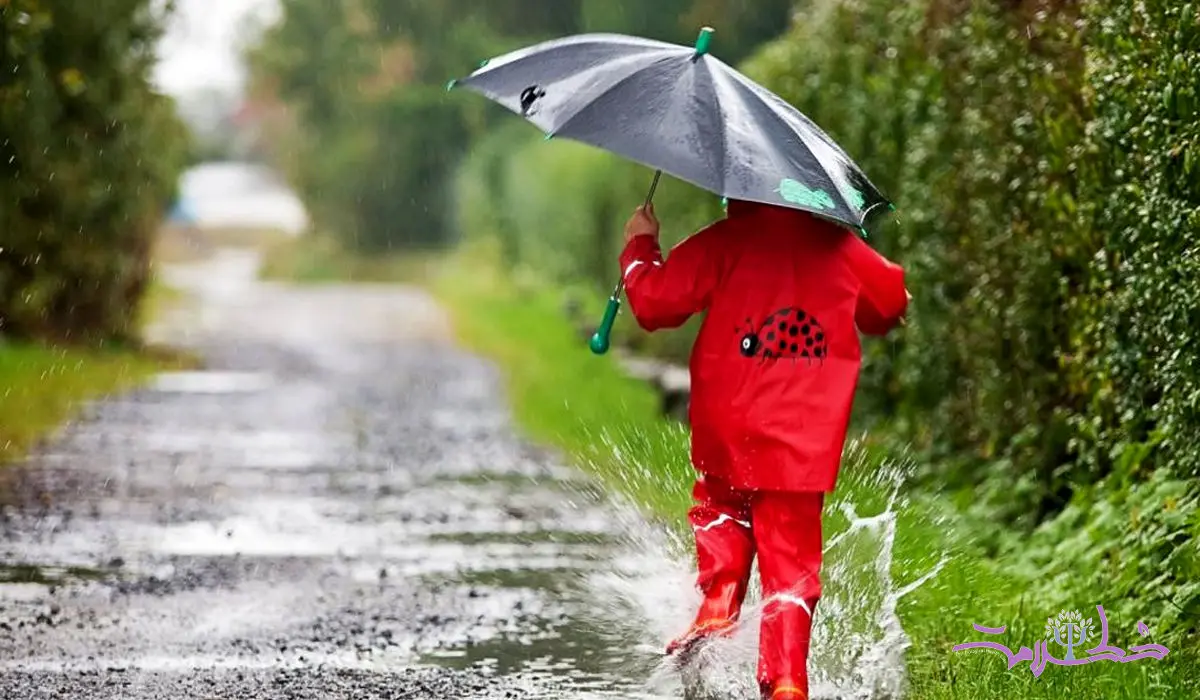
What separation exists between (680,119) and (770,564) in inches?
54.1

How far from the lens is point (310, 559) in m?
9.50

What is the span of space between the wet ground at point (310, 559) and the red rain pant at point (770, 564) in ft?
2.08

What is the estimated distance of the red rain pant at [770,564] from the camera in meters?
5.97

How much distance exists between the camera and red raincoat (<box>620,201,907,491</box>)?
5.95 meters

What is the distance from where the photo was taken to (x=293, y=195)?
64188 millimetres

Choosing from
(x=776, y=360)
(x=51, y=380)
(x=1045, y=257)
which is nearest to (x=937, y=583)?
(x=1045, y=257)

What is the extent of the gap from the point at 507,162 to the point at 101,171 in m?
19.2

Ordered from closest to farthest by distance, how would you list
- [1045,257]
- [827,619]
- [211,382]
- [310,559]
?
[827,619], [1045,257], [310,559], [211,382]

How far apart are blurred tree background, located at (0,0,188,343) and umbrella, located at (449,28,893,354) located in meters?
11.3

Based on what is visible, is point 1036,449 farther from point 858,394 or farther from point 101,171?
point 101,171

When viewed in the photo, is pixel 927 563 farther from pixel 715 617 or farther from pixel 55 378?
pixel 55 378

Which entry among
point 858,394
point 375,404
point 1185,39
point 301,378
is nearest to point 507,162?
point 301,378

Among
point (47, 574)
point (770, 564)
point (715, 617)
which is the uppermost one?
point (47, 574)

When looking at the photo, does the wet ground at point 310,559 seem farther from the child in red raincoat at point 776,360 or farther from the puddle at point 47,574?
the child in red raincoat at point 776,360
